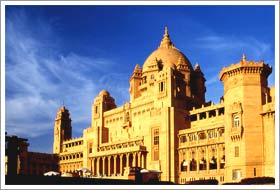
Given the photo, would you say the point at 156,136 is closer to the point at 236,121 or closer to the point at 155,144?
the point at 155,144

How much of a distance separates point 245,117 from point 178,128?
1877cm

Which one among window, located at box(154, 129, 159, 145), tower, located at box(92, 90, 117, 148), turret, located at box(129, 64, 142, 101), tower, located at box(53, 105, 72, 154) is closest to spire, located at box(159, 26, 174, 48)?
turret, located at box(129, 64, 142, 101)

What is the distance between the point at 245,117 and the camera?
56906 millimetres

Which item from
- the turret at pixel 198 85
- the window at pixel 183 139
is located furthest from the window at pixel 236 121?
the turret at pixel 198 85

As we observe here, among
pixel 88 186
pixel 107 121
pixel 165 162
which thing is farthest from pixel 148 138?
pixel 88 186

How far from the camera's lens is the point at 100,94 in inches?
3703

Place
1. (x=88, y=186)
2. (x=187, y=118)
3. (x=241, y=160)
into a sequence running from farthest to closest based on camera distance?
(x=187, y=118), (x=241, y=160), (x=88, y=186)

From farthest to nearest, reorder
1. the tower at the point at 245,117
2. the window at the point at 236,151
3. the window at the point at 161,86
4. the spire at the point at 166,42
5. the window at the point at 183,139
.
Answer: the spire at the point at 166,42 → the window at the point at 161,86 → the window at the point at 183,139 → the window at the point at 236,151 → the tower at the point at 245,117

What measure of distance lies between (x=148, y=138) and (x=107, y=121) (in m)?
16.4

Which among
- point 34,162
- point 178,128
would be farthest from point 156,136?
point 34,162

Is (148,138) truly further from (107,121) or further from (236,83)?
(236,83)

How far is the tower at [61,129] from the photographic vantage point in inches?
4176

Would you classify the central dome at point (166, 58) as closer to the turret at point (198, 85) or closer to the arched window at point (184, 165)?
the turret at point (198, 85)

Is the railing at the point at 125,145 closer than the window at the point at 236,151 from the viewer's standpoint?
No
